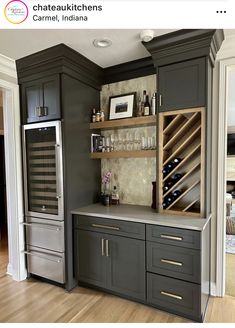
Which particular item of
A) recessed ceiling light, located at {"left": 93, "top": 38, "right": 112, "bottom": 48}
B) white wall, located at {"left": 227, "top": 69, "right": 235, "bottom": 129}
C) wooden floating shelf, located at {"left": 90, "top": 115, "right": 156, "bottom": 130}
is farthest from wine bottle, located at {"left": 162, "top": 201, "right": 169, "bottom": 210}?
recessed ceiling light, located at {"left": 93, "top": 38, "right": 112, "bottom": 48}

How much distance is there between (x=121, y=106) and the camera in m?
2.70

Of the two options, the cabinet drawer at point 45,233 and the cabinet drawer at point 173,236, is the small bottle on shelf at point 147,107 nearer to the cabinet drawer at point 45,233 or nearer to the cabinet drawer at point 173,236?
the cabinet drawer at point 173,236

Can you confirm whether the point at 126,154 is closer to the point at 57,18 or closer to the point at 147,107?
the point at 147,107

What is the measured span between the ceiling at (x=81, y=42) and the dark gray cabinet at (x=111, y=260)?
5.84 feet

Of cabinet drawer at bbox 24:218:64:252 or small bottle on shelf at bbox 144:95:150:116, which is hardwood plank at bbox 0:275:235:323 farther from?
small bottle on shelf at bbox 144:95:150:116

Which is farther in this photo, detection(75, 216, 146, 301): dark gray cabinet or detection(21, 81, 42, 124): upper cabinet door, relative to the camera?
detection(21, 81, 42, 124): upper cabinet door

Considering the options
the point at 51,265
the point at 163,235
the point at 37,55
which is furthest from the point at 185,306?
the point at 37,55

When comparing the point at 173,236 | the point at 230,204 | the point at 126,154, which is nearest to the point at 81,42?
the point at 126,154

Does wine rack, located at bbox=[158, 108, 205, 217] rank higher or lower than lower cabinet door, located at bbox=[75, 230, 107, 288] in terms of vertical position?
higher

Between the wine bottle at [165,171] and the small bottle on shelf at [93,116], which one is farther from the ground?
the small bottle on shelf at [93,116]

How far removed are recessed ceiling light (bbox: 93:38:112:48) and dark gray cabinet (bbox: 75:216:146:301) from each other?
5.82 feet

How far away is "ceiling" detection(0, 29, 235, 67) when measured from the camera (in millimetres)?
1934

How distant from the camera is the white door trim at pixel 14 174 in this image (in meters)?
2.61

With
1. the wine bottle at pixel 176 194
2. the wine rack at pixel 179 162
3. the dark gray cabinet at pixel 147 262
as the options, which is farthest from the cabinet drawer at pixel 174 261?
the wine bottle at pixel 176 194
